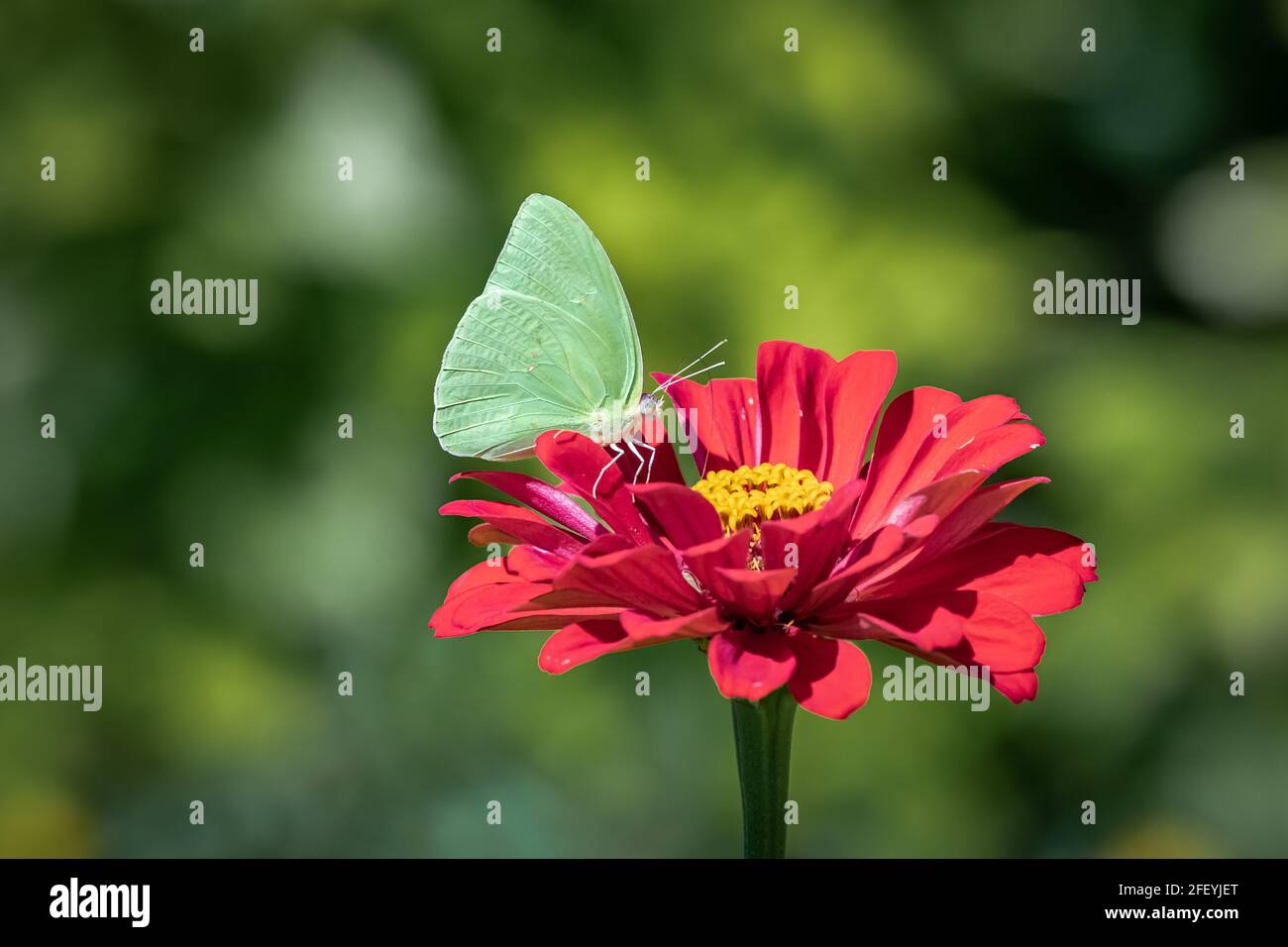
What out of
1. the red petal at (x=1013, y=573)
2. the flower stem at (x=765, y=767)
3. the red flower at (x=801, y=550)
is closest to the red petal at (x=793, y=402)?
the red flower at (x=801, y=550)

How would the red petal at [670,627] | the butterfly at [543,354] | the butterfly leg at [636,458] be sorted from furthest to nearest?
1. the butterfly at [543,354]
2. the butterfly leg at [636,458]
3. the red petal at [670,627]

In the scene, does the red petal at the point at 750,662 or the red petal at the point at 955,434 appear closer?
the red petal at the point at 750,662

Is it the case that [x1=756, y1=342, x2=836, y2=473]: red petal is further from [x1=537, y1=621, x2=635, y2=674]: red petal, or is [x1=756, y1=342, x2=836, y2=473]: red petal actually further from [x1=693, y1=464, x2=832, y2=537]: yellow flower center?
[x1=537, y1=621, x2=635, y2=674]: red petal

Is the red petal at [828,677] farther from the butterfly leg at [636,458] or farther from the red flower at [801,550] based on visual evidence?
the butterfly leg at [636,458]

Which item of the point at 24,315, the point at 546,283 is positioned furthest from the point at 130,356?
the point at 546,283

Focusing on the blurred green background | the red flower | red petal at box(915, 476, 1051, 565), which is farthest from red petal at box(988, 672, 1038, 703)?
the blurred green background

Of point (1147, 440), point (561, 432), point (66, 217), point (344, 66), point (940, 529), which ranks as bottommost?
point (940, 529)

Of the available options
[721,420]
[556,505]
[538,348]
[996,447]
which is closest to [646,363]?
[538,348]

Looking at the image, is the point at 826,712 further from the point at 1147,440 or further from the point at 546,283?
the point at 1147,440
